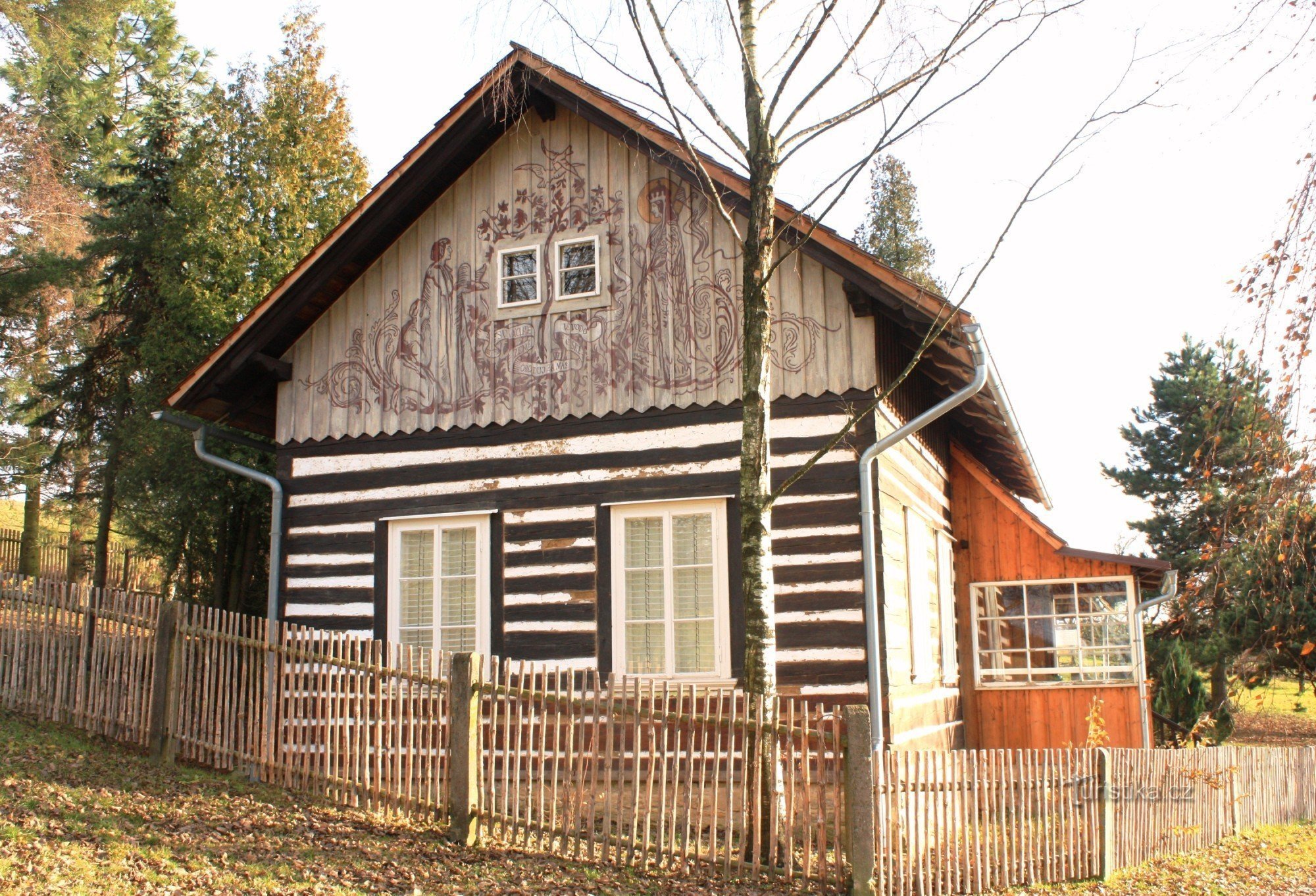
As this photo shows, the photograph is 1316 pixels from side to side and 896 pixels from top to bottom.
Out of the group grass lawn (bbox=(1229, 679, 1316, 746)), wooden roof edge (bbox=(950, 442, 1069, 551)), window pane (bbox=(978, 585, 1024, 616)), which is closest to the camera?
wooden roof edge (bbox=(950, 442, 1069, 551))

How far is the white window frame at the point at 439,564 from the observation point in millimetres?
12250

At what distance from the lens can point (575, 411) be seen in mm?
12133

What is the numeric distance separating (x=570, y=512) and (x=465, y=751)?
3.23 meters

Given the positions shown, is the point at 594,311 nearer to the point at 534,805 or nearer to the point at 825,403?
the point at 825,403

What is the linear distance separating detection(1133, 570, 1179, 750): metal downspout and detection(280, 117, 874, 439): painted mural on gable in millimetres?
6728

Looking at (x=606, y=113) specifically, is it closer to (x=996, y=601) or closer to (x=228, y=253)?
(x=996, y=601)

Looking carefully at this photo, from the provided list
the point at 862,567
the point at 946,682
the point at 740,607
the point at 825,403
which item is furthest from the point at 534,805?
the point at 946,682

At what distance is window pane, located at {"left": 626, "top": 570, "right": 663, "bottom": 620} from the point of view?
11.5 m

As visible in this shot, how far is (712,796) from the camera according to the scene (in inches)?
334

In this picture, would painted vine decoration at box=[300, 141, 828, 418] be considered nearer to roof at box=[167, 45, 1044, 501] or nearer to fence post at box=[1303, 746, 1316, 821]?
roof at box=[167, 45, 1044, 501]

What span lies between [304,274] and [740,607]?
6.21 meters

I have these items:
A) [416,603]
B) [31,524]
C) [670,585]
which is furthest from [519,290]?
[31,524]

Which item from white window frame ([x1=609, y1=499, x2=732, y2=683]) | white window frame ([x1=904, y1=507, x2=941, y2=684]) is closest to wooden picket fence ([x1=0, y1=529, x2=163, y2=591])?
white window frame ([x1=609, y1=499, x2=732, y2=683])

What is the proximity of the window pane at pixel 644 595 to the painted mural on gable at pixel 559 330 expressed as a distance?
69.0 inches
